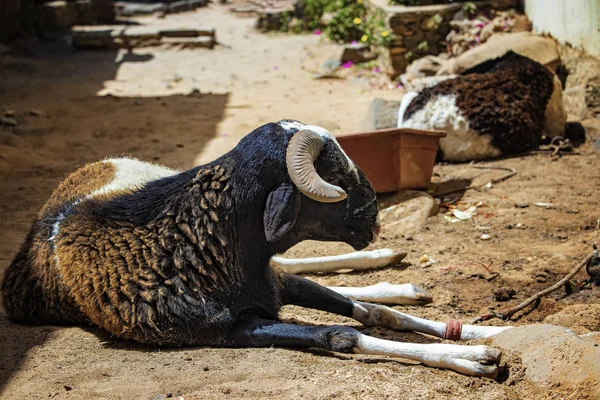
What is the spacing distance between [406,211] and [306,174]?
2.91m

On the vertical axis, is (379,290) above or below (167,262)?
below

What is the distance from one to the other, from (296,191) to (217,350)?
3.17 ft

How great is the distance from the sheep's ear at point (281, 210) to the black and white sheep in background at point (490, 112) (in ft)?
13.5

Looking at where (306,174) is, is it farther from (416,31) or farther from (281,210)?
(416,31)

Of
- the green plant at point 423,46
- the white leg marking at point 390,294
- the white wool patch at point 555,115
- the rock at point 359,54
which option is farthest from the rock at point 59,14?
the white leg marking at point 390,294

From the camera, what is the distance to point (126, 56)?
16.8 m

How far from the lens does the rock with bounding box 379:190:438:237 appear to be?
21.2 ft

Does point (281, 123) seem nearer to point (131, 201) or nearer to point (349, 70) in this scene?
point (131, 201)

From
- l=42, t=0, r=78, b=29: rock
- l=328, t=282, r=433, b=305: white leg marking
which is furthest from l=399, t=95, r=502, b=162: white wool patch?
l=42, t=0, r=78, b=29: rock

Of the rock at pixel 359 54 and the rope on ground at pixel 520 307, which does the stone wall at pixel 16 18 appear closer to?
the rock at pixel 359 54

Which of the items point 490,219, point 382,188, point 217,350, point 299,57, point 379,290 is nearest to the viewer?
point 217,350

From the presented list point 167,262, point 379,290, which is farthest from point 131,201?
point 379,290

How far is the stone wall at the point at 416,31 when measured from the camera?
1225cm

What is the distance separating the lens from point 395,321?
4.60 m
